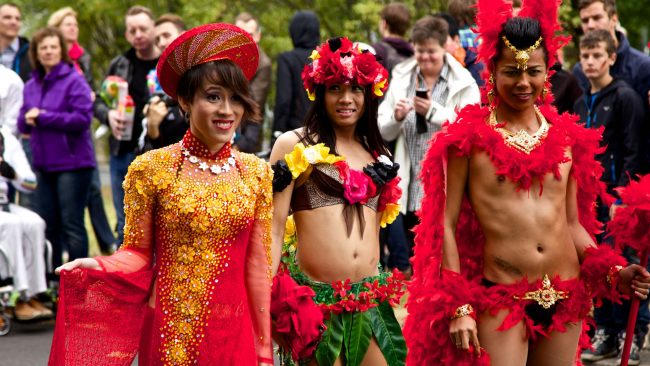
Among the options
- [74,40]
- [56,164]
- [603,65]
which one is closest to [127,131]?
[56,164]

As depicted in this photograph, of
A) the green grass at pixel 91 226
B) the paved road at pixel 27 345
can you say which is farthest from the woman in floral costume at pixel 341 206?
the green grass at pixel 91 226

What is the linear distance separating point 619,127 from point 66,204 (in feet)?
15.3

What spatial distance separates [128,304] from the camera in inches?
167

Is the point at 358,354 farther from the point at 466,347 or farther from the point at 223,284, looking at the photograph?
the point at 223,284

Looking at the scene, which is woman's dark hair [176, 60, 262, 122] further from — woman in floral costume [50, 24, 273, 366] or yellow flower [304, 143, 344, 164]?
yellow flower [304, 143, 344, 164]

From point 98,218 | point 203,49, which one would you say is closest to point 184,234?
point 203,49

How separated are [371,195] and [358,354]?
30.0 inches

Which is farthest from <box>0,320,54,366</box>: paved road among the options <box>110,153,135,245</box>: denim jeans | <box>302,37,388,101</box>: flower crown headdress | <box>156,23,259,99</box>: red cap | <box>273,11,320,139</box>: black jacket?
<box>156,23,259,99</box>: red cap

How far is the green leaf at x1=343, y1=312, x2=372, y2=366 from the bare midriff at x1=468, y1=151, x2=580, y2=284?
70cm

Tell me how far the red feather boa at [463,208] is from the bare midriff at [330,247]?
10.5 inches

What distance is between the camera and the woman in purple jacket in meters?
9.30

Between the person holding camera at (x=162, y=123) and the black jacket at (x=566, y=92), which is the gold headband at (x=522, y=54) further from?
the person holding camera at (x=162, y=123)

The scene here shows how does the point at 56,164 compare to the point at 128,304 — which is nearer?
the point at 128,304

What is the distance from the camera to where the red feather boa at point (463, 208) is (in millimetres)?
4730
